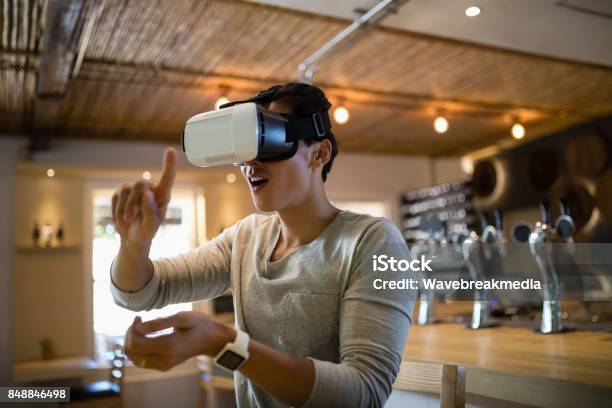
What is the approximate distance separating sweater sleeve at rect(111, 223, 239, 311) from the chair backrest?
369mm

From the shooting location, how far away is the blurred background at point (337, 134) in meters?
1.33

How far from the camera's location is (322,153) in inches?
37.2

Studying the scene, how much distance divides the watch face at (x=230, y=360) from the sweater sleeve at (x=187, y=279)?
0.95ft

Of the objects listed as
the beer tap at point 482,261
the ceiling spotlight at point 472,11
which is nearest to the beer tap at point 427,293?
the beer tap at point 482,261

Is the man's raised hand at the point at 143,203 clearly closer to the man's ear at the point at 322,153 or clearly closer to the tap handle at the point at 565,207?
the man's ear at the point at 322,153

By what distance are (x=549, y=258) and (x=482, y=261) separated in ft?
1.34

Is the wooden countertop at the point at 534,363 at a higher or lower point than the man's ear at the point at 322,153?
lower

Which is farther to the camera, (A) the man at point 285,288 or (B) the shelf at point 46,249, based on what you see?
(B) the shelf at point 46,249

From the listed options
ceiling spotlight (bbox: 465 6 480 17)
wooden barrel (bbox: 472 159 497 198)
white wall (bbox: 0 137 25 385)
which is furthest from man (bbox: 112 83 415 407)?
wooden barrel (bbox: 472 159 497 198)

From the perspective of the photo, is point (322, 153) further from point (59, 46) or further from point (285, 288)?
point (59, 46)

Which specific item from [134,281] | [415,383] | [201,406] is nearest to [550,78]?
[415,383]

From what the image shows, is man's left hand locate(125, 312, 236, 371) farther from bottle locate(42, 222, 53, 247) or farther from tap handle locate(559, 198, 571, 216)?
bottle locate(42, 222, 53, 247)

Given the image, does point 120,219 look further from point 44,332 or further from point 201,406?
point 44,332

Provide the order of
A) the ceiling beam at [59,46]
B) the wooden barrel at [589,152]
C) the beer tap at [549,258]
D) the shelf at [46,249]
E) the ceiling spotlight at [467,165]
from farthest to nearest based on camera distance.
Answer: the ceiling spotlight at [467,165] → the shelf at [46,249] → the ceiling beam at [59,46] → the beer tap at [549,258] → the wooden barrel at [589,152]
